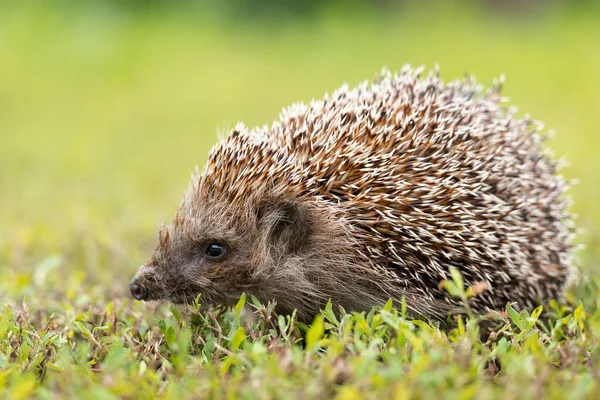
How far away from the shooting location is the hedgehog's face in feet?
12.9

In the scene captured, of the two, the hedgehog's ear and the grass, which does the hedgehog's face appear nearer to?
the hedgehog's ear

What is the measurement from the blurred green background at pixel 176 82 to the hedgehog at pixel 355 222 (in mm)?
1360

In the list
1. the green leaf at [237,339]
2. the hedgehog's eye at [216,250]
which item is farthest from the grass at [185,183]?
the hedgehog's eye at [216,250]

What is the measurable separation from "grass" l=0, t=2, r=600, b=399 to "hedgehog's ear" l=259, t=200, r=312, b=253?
1.21 ft

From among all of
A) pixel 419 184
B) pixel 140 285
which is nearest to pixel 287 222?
pixel 419 184

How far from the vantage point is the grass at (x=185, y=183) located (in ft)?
9.57

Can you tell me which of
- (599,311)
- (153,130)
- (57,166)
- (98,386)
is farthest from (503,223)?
(153,130)

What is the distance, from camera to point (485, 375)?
9.96 feet

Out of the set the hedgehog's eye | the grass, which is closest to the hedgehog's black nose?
the grass

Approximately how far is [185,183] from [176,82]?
17.4ft

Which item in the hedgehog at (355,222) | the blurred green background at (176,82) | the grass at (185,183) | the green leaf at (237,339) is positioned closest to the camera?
the grass at (185,183)

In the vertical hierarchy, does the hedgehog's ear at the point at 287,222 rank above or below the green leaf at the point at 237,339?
above

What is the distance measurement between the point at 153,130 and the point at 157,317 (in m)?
7.04

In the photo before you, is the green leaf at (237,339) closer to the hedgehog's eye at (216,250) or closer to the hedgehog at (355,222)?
the hedgehog at (355,222)
